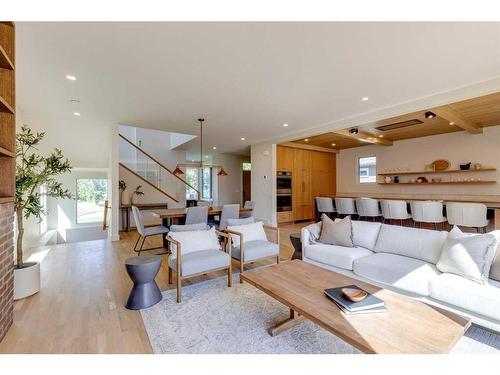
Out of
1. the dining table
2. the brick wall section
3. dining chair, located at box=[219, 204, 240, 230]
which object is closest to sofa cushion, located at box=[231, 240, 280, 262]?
dining chair, located at box=[219, 204, 240, 230]

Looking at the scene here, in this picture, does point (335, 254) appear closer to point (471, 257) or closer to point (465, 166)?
point (471, 257)

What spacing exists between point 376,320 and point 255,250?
1.90 meters

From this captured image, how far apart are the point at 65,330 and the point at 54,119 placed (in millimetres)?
5282

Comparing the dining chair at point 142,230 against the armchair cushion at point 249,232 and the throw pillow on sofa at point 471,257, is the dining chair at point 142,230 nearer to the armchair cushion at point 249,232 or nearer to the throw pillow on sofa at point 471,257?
the armchair cushion at point 249,232

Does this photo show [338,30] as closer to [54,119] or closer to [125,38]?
[125,38]

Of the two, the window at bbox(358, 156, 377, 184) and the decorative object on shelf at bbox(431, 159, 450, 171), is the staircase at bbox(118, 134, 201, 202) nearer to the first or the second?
the window at bbox(358, 156, 377, 184)

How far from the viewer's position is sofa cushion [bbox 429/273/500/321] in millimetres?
1768

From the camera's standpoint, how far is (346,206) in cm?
584

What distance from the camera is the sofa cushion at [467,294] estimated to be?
69.6 inches

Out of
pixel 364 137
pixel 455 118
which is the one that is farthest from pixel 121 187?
pixel 455 118

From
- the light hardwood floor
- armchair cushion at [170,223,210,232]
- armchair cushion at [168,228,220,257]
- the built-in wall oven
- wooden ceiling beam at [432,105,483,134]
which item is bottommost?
the light hardwood floor

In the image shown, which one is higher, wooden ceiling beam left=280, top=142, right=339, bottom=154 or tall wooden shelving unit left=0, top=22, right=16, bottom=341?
wooden ceiling beam left=280, top=142, right=339, bottom=154

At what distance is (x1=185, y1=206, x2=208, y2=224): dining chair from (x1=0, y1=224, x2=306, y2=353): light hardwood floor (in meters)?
0.92
